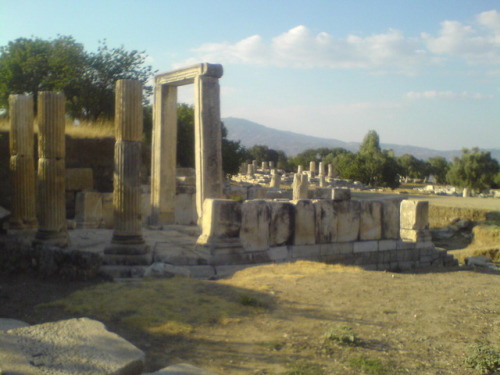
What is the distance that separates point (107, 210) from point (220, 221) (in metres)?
6.15

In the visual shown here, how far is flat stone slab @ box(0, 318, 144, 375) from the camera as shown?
363cm

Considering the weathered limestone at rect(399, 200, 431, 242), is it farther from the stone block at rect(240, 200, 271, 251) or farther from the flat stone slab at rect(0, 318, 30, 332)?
the flat stone slab at rect(0, 318, 30, 332)

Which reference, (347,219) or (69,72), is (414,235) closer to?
(347,219)

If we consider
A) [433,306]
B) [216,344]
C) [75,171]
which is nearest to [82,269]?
[216,344]

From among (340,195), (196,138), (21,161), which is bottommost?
(340,195)

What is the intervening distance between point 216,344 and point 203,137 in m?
7.41

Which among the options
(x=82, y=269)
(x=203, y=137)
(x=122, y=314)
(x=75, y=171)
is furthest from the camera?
(x=75, y=171)

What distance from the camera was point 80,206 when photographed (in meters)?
14.9

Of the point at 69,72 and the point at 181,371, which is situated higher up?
the point at 69,72

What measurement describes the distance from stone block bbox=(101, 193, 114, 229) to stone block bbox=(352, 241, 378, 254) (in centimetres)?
708

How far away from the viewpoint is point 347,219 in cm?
1172

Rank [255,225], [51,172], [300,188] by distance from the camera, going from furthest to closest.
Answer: [300,188]
[51,172]
[255,225]

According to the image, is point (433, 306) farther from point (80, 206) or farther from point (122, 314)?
point (80, 206)

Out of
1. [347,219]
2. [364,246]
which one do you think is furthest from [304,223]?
[364,246]
